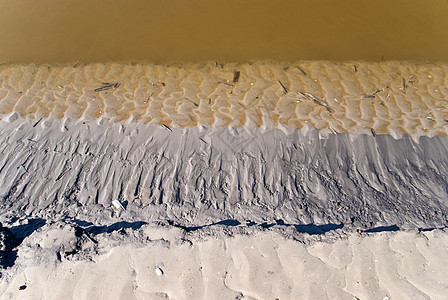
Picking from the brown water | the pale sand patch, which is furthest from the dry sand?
the brown water

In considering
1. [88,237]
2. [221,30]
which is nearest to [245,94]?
[221,30]

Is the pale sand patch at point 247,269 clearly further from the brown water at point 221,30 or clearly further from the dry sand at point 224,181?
the brown water at point 221,30

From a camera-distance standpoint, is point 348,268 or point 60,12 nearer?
point 348,268

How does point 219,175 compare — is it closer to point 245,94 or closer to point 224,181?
point 224,181

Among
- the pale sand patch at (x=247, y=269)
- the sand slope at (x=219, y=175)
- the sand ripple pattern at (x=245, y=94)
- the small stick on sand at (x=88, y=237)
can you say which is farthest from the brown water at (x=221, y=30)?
the pale sand patch at (x=247, y=269)

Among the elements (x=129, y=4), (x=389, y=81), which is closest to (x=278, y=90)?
(x=389, y=81)

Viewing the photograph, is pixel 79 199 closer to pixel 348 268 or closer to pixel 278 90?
pixel 348 268
